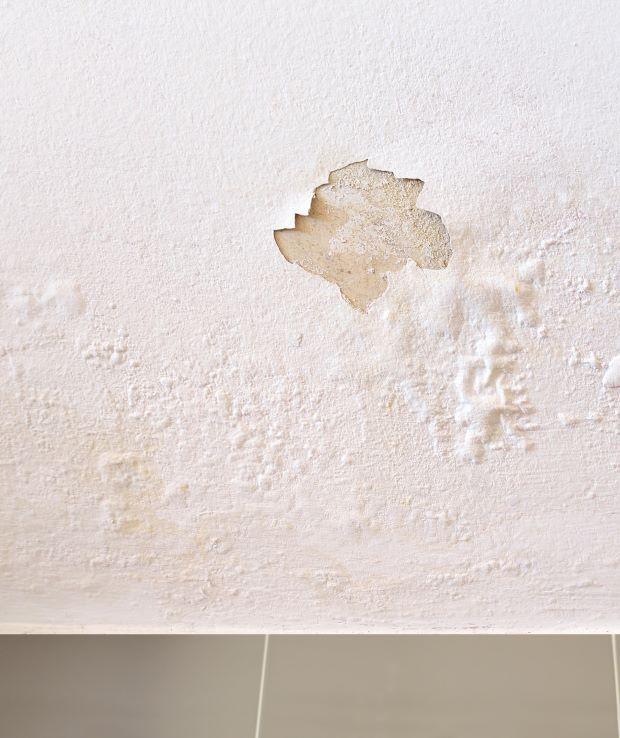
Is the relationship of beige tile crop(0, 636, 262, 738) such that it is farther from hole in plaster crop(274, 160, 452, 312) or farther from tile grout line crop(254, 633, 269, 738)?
hole in plaster crop(274, 160, 452, 312)

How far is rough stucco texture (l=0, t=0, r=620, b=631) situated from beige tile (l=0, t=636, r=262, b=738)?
0.13ft

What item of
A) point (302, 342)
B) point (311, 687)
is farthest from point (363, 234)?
point (311, 687)

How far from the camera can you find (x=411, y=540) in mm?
1172

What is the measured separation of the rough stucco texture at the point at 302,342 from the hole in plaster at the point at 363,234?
0.06 ft

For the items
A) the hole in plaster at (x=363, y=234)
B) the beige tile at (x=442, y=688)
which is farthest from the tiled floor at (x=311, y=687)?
the hole in plaster at (x=363, y=234)

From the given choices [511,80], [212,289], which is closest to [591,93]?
[511,80]

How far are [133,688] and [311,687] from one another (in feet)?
0.97

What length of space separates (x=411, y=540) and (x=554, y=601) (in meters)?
0.25

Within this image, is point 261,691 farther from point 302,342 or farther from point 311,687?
point 302,342

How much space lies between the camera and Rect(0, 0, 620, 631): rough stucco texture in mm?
1167

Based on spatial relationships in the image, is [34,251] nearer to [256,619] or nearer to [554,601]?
[256,619]

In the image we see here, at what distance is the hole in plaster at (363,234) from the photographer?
3.96 feet

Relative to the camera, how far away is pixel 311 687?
3.89 feet

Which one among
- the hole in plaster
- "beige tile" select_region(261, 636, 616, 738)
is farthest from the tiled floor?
the hole in plaster
